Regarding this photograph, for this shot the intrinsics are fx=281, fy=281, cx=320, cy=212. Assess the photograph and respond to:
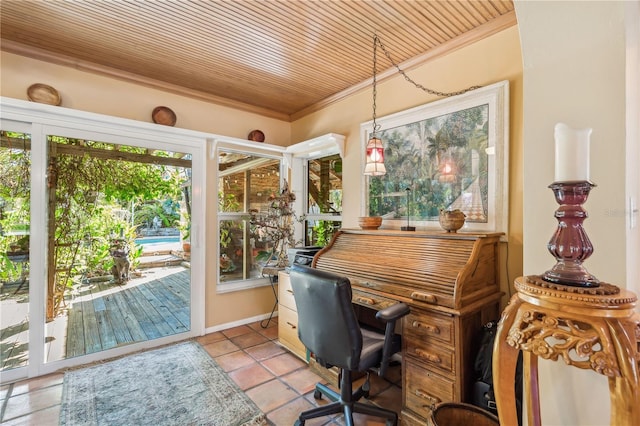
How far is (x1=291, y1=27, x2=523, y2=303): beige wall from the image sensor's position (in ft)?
6.15

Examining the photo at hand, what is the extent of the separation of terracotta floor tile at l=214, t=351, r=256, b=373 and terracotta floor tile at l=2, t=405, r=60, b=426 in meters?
1.06

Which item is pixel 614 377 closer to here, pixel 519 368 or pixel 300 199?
pixel 519 368

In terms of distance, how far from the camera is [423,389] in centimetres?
168

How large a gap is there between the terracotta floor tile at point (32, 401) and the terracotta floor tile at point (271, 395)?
4.48 ft

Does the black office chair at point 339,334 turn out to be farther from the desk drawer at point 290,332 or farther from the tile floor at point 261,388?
the desk drawer at point 290,332

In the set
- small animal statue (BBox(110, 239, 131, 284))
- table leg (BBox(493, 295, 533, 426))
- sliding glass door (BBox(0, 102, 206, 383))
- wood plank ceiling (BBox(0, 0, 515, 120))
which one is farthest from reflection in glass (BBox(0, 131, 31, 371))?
table leg (BBox(493, 295, 533, 426))

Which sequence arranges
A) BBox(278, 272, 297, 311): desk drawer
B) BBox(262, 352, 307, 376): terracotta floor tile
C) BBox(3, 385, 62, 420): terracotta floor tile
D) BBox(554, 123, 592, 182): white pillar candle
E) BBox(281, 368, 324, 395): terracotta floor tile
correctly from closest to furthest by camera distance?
BBox(554, 123, 592, 182): white pillar candle
BBox(3, 385, 62, 420): terracotta floor tile
BBox(281, 368, 324, 395): terracotta floor tile
BBox(262, 352, 307, 376): terracotta floor tile
BBox(278, 272, 297, 311): desk drawer

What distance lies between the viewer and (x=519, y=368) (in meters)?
1.51

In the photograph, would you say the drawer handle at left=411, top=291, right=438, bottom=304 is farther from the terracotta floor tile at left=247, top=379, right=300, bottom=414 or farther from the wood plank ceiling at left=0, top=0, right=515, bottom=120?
the wood plank ceiling at left=0, top=0, right=515, bottom=120

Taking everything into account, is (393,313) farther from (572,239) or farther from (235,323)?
(235,323)

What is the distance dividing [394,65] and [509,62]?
89 cm

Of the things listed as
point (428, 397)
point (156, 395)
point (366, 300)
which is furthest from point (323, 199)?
point (156, 395)

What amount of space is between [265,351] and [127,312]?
1439mm

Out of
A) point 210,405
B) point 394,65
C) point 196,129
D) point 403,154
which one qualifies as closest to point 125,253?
point 196,129
